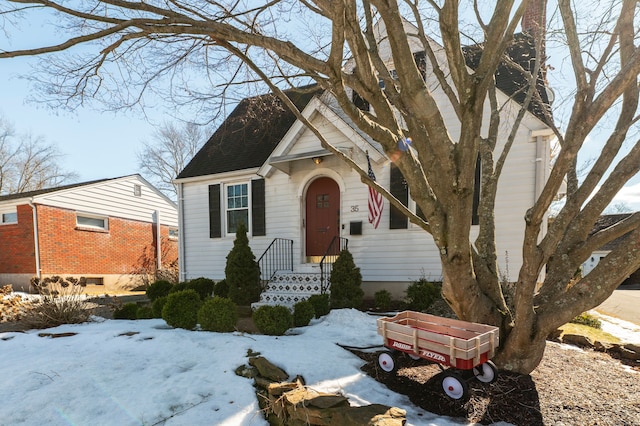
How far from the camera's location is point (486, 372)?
2996 mm

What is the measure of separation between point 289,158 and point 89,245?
10.7 m

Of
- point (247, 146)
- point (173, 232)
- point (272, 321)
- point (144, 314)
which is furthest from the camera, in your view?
point (173, 232)

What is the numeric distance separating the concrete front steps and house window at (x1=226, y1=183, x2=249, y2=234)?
2632 mm

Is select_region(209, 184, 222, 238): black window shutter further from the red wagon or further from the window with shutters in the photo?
the red wagon

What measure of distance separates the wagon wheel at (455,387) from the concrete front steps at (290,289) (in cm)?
439

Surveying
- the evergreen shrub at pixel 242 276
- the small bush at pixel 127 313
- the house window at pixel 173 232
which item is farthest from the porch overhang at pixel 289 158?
the house window at pixel 173 232

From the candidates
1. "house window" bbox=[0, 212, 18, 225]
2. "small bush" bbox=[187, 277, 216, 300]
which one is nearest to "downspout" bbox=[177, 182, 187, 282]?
"small bush" bbox=[187, 277, 216, 300]

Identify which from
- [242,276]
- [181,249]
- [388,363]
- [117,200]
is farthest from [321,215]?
[117,200]

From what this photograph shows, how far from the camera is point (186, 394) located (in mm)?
2865

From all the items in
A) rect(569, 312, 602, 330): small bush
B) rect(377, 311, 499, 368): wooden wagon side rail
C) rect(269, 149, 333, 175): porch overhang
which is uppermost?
rect(269, 149, 333, 175): porch overhang

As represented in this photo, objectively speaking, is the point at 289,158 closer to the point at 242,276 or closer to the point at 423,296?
the point at 242,276

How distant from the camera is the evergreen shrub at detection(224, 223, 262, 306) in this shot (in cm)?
716

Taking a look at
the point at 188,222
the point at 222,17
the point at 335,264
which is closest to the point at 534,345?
the point at 335,264

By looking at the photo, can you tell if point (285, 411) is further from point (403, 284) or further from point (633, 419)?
point (403, 284)
